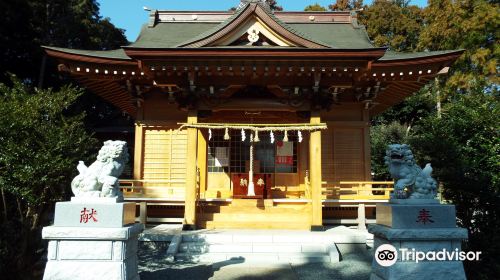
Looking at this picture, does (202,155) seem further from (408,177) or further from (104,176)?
(408,177)

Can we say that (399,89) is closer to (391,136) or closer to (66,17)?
(391,136)

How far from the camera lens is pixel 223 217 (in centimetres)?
947

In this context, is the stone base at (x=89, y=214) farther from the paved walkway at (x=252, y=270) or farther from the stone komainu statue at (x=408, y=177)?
the stone komainu statue at (x=408, y=177)

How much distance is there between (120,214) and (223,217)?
490 centimetres

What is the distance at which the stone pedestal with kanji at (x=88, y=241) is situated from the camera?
15.4ft

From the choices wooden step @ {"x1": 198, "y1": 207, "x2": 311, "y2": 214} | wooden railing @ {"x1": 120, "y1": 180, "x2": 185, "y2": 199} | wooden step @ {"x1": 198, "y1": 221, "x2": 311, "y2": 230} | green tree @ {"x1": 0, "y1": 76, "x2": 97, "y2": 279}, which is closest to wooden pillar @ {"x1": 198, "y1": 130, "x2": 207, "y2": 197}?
wooden railing @ {"x1": 120, "y1": 180, "x2": 185, "y2": 199}

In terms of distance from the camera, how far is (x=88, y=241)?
4.73m

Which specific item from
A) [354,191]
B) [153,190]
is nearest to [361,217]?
[354,191]

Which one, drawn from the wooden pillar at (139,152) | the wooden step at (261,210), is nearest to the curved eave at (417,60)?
the wooden step at (261,210)

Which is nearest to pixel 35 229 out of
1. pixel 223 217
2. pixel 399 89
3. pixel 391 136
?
pixel 223 217

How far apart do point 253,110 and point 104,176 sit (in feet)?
18.3

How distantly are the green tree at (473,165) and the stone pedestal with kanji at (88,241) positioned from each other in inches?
216

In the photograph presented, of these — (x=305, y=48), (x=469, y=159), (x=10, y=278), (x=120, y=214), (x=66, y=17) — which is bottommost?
(x=10, y=278)

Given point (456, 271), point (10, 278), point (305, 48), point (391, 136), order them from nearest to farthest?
1. point (456, 271)
2. point (10, 278)
3. point (305, 48)
4. point (391, 136)
